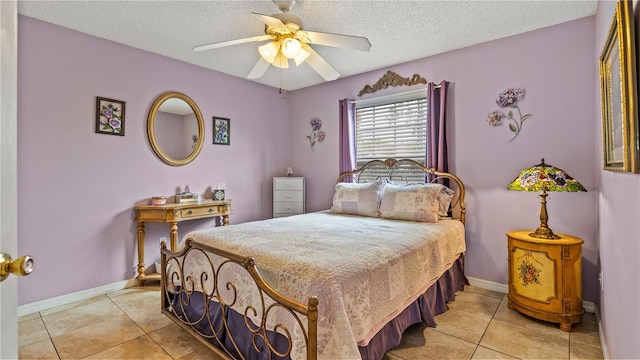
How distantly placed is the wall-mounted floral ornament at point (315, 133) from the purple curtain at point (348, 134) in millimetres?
445

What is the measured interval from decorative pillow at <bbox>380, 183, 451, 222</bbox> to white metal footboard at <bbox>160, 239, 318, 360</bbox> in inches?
71.2

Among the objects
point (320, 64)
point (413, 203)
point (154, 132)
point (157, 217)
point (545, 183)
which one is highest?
point (320, 64)

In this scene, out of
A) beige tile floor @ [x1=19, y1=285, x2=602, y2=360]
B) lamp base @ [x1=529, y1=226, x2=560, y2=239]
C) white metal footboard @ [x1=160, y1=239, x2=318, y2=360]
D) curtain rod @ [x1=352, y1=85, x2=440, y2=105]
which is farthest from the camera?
curtain rod @ [x1=352, y1=85, x2=440, y2=105]

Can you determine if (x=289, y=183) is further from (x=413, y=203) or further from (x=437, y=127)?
(x=437, y=127)

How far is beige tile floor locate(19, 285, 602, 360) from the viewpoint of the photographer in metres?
2.01

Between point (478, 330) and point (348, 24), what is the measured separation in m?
2.72

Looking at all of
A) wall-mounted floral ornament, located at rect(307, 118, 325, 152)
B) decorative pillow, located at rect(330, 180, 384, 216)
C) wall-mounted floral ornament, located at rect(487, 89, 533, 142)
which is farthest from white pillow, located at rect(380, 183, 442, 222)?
wall-mounted floral ornament, located at rect(307, 118, 325, 152)

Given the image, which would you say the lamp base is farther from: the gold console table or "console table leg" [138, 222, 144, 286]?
"console table leg" [138, 222, 144, 286]

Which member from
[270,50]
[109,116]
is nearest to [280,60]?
[270,50]

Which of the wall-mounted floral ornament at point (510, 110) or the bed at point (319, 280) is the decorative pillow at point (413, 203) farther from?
the wall-mounted floral ornament at point (510, 110)

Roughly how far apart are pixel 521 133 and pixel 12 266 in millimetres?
3485

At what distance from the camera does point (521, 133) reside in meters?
2.90

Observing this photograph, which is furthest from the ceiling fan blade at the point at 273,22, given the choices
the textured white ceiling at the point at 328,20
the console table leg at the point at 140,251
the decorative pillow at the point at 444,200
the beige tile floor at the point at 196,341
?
the console table leg at the point at 140,251

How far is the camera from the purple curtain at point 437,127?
3.29 metres
